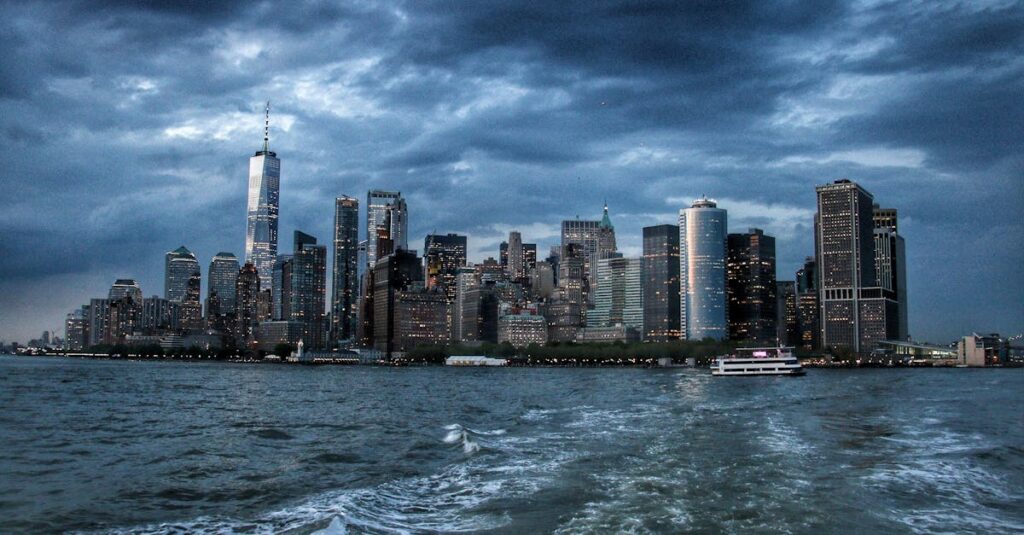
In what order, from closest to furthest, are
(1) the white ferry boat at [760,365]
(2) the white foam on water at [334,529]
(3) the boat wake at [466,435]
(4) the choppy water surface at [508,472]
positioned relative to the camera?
(2) the white foam on water at [334,529] < (4) the choppy water surface at [508,472] < (3) the boat wake at [466,435] < (1) the white ferry boat at [760,365]

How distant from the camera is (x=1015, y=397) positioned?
8244cm

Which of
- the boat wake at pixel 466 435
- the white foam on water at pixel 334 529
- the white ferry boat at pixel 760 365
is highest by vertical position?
the white foam on water at pixel 334 529

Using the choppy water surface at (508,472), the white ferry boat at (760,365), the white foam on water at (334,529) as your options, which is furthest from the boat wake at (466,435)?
the white ferry boat at (760,365)

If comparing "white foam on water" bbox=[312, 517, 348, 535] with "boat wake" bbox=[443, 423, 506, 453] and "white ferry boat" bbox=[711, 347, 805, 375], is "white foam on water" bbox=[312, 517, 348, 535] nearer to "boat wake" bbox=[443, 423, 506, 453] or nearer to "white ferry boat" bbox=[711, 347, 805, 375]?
"boat wake" bbox=[443, 423, 506, 453]

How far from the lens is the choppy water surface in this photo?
2150cm

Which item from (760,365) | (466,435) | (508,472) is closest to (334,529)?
(508,472)

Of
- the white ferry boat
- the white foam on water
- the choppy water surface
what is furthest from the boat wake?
the white ferry boat

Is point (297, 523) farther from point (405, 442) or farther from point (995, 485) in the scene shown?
point (995, 485)

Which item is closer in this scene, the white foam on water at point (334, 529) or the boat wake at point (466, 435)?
the white foam on water at point (334, 529)

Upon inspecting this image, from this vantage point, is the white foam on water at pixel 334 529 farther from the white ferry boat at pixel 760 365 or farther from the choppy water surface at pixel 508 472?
the white ferry boat at pixel 760 365

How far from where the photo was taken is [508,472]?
29.9 m

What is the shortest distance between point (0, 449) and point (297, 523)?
2182cm

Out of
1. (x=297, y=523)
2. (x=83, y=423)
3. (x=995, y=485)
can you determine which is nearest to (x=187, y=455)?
(x=297, y=523)

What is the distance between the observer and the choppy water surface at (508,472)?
2150 cm
